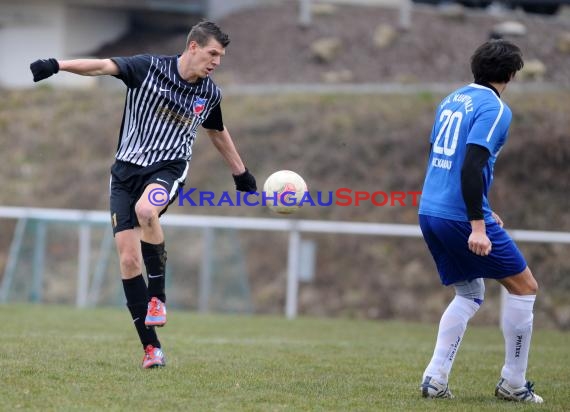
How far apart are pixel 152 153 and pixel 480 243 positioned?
2.32 meters

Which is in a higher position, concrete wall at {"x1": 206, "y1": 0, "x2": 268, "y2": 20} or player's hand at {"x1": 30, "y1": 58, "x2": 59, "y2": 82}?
concrete wall at {"x1": 206, "y1": 0, "x2": 268, "y2": 20}

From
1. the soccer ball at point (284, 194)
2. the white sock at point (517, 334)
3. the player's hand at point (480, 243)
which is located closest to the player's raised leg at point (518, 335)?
the white sock at point (517, 334)

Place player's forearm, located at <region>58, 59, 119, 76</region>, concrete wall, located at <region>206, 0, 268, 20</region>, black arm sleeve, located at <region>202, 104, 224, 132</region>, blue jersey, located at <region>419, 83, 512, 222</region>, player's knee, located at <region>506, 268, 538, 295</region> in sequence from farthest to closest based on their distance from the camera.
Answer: concrete wall, located at <region>206, 0, 268, 20</region> < black arm sleeve, located at <region>202, 104, 224, 132</region> < player's forearm, located at <region>58, 59, 119, 76</region> < player's knee, located at <region>506, 268, 538, 295</region> < blue jersey, located at <region>419, 83, 512, 222</region>

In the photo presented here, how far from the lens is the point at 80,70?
611 cm

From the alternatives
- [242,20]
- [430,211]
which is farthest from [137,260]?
[242,20]

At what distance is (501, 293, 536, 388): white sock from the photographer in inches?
232

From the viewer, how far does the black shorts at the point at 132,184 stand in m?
6.58

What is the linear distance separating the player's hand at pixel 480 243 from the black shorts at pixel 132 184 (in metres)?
2.07

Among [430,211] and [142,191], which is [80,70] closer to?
[142,191]

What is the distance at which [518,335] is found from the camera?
5922 mm

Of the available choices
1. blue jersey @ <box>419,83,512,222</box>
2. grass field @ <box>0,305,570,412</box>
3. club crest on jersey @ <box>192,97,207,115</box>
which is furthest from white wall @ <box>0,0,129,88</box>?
blue jersey @ <box>419,83,512,222</box>

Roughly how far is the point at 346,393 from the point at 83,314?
7029 mm

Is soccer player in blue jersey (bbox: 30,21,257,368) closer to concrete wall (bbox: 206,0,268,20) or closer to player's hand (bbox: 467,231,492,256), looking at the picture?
player's hand (bbox: 467,231,492,256)

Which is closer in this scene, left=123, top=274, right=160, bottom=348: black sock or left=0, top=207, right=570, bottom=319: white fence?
left=123, top=274, right=160, bottom=348: black sock
